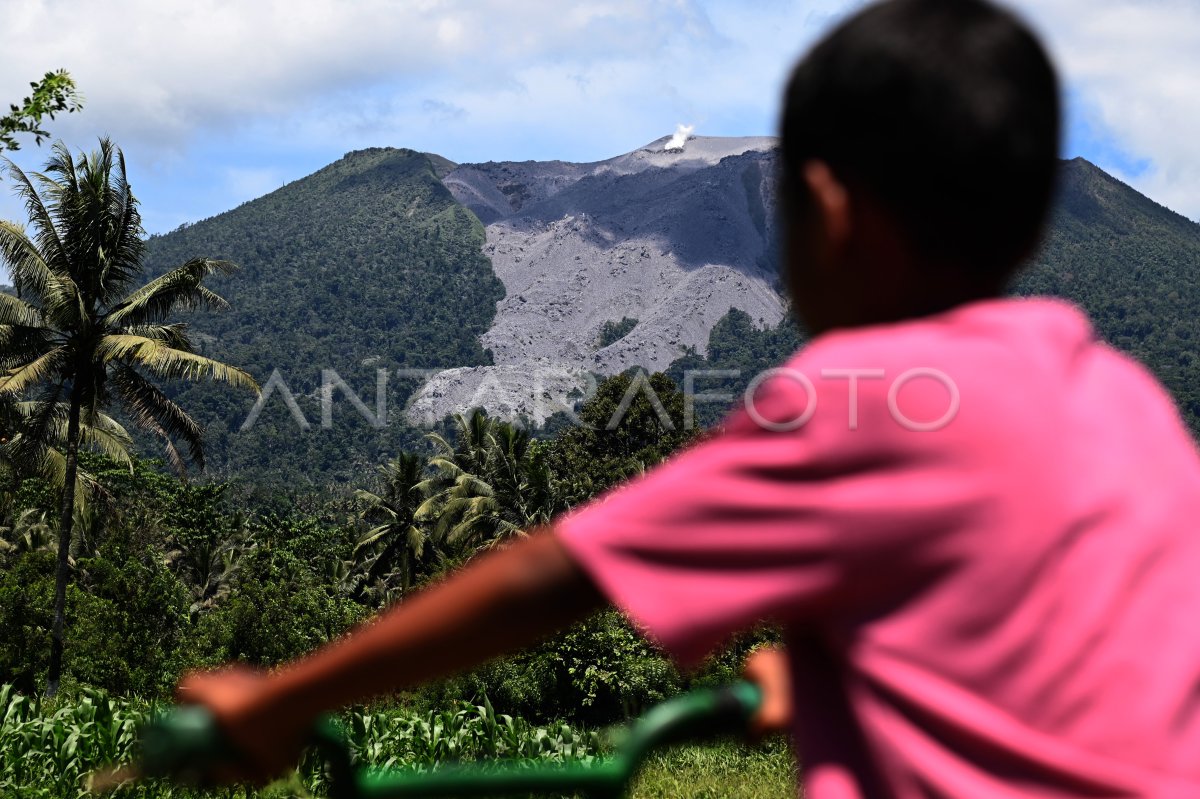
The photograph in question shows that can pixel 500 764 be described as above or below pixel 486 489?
above

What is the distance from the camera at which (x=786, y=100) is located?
34.5 inches

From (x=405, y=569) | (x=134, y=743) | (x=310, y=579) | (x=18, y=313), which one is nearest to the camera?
(x=134, y=743)

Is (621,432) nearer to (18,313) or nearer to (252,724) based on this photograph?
(18,313)

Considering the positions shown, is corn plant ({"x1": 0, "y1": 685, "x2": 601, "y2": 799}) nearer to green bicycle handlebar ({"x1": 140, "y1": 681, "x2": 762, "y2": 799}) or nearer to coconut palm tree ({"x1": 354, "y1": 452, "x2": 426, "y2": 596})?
green bicycle handlebar ({"x1": 140, "y1": 681, "x2": 762, "y2": 799})

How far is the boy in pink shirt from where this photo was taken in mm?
758

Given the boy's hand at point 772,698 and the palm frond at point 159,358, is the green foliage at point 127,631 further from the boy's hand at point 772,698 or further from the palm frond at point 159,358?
the boy's hand at point 772,698

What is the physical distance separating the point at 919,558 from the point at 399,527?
145 feet

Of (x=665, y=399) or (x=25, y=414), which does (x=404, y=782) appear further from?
(x=665, y=399)

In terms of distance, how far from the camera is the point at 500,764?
98 centimetres

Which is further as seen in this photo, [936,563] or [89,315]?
[89,315]

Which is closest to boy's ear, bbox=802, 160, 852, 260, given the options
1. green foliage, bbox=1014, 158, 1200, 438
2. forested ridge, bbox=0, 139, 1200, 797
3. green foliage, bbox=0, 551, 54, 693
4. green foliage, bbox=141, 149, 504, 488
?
forested ridge, bbox=0, 139, 1200, 797

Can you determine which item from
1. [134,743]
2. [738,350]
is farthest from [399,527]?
[738,350]

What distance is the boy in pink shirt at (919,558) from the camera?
2.49 feet

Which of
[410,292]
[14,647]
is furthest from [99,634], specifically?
[410,292]
